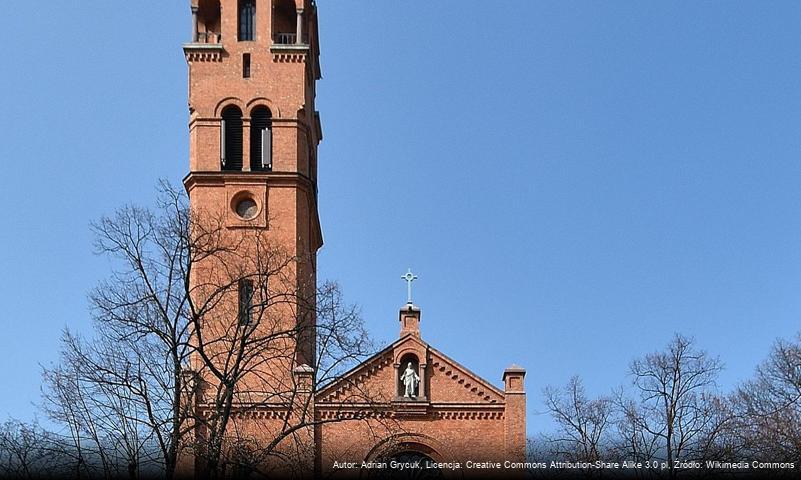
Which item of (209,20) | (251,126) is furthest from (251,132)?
(209,20)

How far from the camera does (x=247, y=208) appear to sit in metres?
40.7

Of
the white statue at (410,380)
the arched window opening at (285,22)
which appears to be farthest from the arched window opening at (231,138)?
the white statue at (410,380)

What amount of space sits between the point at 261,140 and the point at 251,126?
58 cm

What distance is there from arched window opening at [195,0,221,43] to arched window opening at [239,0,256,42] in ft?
3.00

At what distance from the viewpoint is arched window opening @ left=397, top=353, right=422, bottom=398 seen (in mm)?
37656

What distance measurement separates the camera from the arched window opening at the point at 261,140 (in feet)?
135

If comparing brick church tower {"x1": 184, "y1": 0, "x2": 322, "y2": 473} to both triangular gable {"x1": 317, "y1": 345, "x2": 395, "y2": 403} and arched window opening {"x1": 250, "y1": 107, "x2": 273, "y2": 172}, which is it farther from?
triangular gable {"x1": 317, "y1": 345, "x2": 395, "y2": 403}

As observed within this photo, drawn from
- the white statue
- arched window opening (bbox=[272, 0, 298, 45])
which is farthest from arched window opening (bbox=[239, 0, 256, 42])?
the white statue

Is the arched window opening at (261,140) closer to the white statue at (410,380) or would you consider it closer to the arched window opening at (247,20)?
the arched window opening at (247,20)

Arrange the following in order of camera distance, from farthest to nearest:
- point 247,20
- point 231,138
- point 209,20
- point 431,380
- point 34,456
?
point 209,20
point 247,20
point 231,138
point 431,380
point 34,456

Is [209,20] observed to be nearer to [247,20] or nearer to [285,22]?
[247,20]

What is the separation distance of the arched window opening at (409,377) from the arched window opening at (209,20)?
44.1 ft

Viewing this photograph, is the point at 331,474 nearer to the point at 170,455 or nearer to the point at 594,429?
the point at 594,429

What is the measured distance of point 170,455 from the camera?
24.8 m
